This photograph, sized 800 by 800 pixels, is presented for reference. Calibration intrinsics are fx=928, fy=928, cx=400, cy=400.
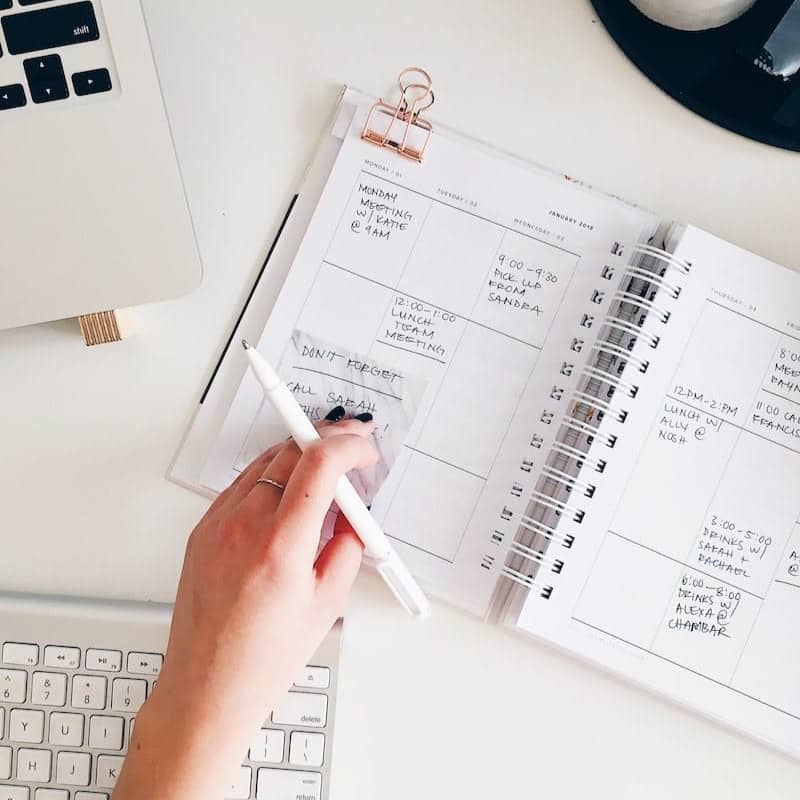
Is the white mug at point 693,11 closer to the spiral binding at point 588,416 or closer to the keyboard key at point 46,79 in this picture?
the spiral binding at point 588,416

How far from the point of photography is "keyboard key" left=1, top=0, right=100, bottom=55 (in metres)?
0.54

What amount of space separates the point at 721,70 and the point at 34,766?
25.9 inches

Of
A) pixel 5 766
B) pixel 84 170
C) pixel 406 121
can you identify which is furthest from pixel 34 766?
pixel 406 121

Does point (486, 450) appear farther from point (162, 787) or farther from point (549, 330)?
point (162, 787)

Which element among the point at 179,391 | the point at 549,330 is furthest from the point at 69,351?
the point at 549,330

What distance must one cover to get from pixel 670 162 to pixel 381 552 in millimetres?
336

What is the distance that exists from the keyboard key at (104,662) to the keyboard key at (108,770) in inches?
2.3

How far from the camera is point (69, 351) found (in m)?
0.66

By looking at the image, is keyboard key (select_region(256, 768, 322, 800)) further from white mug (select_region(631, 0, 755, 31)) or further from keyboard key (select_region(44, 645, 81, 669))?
white mug (select_region(631, 0, 755, 31))

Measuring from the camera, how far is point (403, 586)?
2.03 ft

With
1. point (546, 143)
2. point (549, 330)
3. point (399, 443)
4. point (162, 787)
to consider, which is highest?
point (546, 143)

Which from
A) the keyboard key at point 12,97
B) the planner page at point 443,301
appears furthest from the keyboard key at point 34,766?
the keyboard key at point 12,97

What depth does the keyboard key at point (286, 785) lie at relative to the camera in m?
0.61

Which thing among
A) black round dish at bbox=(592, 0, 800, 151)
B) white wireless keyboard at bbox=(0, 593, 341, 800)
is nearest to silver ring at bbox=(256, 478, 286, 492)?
white wireless keyboard at bbox=(0, 593, 341, 800)
